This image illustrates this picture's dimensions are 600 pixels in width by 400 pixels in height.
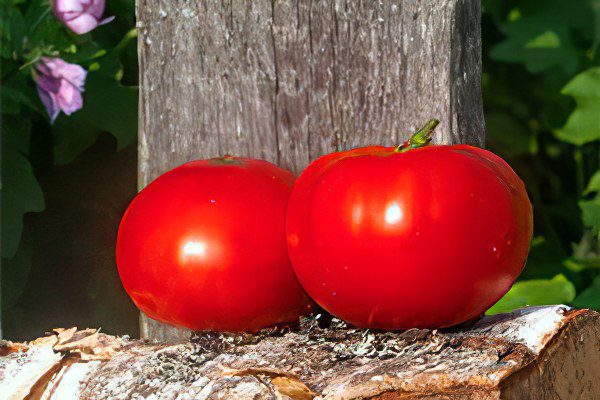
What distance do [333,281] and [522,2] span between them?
1879mm

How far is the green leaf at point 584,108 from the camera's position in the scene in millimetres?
2549

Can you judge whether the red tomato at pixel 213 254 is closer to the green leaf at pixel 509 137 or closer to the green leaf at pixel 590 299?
the green leaf at pixel 590 299

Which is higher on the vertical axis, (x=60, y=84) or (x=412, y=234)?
(x=60, y=84)

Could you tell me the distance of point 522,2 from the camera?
2.82 meters

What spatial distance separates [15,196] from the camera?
2.20 m

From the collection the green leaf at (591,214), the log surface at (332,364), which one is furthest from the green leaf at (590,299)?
the log surface at (332,364)

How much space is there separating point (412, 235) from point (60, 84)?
127 cm

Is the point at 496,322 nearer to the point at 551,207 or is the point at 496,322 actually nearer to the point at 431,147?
the point at 431,147

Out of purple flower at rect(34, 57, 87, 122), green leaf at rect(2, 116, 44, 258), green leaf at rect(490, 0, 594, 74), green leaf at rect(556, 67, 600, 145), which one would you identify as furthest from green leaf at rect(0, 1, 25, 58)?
green leaf at rect(556, 67, 600, 145)

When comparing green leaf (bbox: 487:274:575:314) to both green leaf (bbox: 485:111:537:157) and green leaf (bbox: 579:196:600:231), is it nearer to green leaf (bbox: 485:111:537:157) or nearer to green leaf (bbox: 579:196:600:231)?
green leaf (bbox: 579:196:600:231)

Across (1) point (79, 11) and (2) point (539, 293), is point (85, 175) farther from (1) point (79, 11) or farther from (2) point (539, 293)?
(2) point (539, 293)

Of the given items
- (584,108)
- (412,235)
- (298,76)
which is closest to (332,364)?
(412,235)

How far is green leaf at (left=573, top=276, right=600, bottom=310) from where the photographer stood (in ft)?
7.09

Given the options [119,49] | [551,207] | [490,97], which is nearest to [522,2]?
[490,97]
